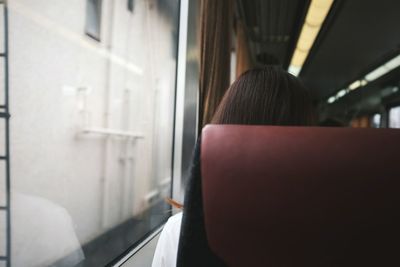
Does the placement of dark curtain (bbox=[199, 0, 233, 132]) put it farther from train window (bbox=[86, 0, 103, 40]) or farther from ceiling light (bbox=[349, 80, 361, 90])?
ceiling light (bbox=[349, 80, 361, 90])

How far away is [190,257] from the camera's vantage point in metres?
0.56

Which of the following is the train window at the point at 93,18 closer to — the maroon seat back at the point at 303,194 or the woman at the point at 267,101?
the woman at the point at 267,101

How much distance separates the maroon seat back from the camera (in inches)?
19.2

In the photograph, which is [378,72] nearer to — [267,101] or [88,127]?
[88,127]

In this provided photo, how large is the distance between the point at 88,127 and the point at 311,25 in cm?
252

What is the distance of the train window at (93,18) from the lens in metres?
1.27

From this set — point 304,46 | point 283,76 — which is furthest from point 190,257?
point 304,46

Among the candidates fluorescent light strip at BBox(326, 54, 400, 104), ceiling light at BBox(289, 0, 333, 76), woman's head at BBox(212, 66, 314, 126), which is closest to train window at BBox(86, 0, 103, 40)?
woman's head at BBox(212, 66, 314, 126)

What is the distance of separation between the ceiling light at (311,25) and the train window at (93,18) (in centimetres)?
182

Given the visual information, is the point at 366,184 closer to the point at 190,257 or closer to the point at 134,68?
the point at 190,257

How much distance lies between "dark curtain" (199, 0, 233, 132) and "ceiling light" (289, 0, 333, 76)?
3.60 ft

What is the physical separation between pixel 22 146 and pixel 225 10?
152 cm

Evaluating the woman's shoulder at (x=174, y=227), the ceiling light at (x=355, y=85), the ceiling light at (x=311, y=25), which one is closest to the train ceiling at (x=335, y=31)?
the ceiling light at (x=311, y=25)

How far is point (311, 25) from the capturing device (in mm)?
3062
